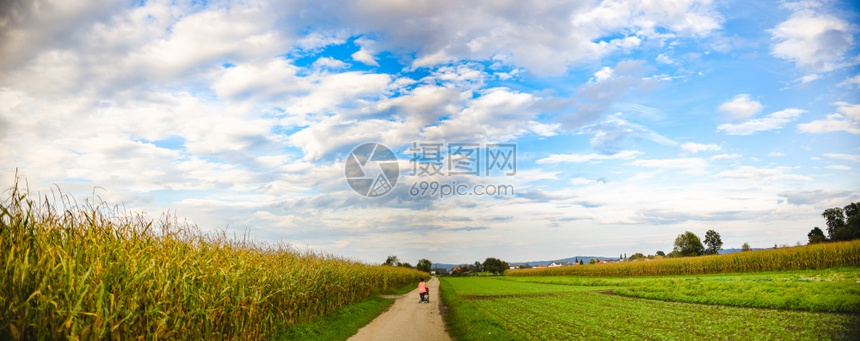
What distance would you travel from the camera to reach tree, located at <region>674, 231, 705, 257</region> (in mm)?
122500

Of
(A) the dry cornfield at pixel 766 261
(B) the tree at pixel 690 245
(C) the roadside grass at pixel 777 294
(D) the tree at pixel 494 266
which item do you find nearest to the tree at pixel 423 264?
(D) the tree at pixel 494 266

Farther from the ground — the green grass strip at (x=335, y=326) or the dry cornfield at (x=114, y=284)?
the dry cornfield at (x=114, y=284)

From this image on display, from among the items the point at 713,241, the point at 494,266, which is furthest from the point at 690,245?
the point at 494,266

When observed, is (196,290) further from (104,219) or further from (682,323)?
(682,323)

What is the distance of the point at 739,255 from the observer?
173 ft

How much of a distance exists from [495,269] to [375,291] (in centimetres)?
15048

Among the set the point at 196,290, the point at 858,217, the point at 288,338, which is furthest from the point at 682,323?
the point at 858,217

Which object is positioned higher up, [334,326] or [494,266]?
[334,326]

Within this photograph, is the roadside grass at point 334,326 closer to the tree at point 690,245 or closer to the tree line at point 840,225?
the tree line at point 840,225

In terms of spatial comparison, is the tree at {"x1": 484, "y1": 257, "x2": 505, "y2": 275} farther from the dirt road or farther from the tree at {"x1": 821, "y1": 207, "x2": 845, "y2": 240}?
the dirt road

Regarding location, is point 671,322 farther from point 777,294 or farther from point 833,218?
point 833,218

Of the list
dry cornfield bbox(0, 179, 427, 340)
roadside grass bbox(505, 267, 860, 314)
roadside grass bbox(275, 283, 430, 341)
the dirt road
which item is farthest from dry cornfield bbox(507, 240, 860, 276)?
dry cornfield bbox(0, 179, 427, 340)

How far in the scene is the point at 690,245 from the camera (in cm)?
12481

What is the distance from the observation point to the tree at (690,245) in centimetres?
12250
